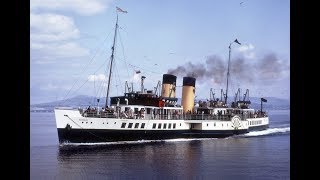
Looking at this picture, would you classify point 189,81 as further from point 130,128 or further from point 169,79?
point 130,128

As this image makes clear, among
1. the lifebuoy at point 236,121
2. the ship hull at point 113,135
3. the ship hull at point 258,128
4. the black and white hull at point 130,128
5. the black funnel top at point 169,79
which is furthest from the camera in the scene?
the ship hull at point 258,128

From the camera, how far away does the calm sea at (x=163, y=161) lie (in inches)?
1011

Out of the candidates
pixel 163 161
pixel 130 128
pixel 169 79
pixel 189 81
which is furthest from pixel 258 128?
pixel 163 161

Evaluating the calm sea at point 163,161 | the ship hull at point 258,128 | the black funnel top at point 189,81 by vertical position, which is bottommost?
the calm sea at point 163,161

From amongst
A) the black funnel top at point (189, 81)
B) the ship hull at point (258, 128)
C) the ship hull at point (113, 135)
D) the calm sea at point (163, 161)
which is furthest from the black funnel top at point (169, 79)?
the ship hull at point (258, 128)

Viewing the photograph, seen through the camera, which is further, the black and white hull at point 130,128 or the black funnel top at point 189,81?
the black funnel top at point 189,81

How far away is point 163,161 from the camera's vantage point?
30656 mm

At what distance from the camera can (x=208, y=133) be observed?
46844mm

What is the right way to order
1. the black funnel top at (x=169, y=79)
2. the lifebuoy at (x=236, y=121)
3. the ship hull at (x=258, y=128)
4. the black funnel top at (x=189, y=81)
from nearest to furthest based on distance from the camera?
the black funnel top at (x=169, y=79) → the black funnel top at (x=189, y=81) → the lifebuoy at (x=236, y=121) → the ship hull at (x=258, y=128)

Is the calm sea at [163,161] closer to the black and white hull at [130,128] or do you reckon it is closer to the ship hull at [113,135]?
the ship hull at [113,135]
